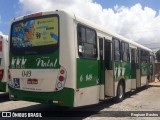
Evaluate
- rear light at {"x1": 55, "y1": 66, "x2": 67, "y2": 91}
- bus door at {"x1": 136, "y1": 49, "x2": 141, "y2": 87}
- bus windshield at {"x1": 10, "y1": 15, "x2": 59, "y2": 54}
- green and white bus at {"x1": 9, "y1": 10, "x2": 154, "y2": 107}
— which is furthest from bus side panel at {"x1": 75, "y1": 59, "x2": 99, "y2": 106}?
bus door at {"x1": 136, "y1": 49, "x2": 141, "y2": 87}

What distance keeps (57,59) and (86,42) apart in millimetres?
1264

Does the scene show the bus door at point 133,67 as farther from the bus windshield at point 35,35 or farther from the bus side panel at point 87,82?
the bus windshield at point 35,35

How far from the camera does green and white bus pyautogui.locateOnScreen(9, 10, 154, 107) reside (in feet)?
25.9

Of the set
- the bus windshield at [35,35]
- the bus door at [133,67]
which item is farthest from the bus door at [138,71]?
the bus windshield at [35,35]

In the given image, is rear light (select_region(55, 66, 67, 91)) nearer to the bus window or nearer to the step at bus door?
the bus window

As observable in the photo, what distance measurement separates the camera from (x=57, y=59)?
26.3 ft

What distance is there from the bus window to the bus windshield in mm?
746

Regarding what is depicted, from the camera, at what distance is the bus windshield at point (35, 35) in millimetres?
8203

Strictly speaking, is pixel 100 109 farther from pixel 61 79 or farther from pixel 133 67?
pixel 133 67

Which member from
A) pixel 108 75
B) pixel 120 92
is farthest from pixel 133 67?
pixel 108 75

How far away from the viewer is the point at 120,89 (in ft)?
41.1

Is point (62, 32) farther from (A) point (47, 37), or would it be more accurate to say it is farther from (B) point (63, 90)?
(B) point (63, 90)

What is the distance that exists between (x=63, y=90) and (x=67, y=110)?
2.49 m

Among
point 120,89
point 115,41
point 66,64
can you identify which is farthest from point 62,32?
point 120,89
